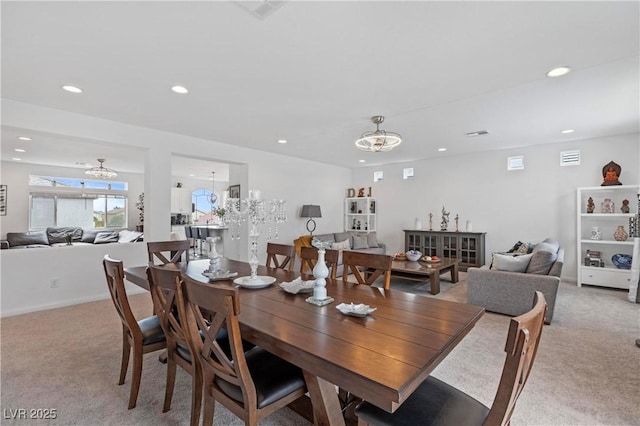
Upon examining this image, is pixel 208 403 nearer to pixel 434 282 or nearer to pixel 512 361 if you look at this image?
pixel 512 361

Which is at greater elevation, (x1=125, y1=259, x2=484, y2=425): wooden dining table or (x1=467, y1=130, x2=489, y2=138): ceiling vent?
(x1=467, y1=130, x2=489, y2=138): ceiling vent

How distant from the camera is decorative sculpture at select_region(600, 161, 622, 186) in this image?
4.84m

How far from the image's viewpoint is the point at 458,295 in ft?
14.5

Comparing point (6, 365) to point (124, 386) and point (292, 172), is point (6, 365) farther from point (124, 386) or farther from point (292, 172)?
point (292, 172)

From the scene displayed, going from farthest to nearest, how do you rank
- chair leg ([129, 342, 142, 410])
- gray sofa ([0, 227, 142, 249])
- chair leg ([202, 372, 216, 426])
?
gray sofa ([0, 227, 142, 249])
chair leg ([129, 342, 142, 410])
chair leg ([202, 372, 216, 426])

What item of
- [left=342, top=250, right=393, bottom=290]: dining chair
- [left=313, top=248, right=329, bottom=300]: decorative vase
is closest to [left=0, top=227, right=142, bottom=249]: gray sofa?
[left=342, top=250, right=393, bottom=290]: dining chair

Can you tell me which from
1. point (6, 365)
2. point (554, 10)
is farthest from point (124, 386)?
point (554, 10)

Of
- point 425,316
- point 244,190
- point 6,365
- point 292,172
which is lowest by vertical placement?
point 6,365

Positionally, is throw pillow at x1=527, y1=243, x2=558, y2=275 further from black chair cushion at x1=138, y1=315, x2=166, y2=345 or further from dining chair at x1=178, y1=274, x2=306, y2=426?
black chair cushion at x1=138, y1=315, x2=166, y2=345

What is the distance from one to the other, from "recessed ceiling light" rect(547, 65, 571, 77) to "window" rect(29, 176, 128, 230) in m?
10.1

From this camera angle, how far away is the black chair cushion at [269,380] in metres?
1.35

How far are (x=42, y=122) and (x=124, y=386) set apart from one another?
326cm

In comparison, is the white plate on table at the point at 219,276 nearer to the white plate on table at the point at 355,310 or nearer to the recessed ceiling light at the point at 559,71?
the white plate on table at the point at 355,310

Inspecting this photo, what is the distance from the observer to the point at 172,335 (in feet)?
5.82
